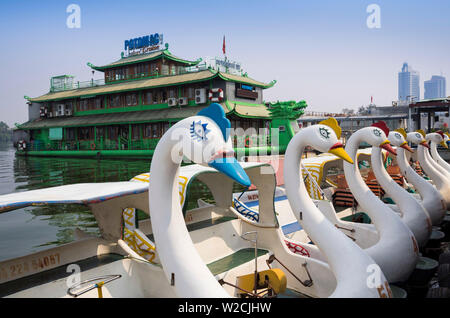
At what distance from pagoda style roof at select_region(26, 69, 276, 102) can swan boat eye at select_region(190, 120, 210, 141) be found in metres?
28.0

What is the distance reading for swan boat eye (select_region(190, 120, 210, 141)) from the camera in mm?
3113

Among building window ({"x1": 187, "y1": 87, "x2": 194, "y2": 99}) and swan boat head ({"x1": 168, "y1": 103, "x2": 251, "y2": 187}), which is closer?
swan boat head ({"x1": 168, "y1": 103, "x2": 251, "y2": 187})

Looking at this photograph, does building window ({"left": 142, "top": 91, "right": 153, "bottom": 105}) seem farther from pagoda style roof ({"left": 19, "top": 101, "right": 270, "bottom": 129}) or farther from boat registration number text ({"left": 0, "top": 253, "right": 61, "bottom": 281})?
boat registration number text ({"left": 0, "top": 253, "right": 61, "bottom": 281})

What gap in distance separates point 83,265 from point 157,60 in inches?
1383

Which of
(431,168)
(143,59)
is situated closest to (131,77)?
(143,59)

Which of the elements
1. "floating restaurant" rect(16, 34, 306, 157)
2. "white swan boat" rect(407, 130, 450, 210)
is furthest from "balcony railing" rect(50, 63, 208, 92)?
"white swan boat" rect(407, 130, 450, 210)

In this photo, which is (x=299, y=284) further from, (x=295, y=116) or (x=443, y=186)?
(x=295, y=116)

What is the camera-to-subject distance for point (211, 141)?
121 inches

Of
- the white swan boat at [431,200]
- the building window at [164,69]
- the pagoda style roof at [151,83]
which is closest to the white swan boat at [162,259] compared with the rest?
the white swan boat at [431,200]

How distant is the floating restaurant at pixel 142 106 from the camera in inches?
1251

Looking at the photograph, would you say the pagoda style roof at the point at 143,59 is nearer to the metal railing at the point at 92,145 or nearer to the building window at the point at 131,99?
the building window at the point at 131,99

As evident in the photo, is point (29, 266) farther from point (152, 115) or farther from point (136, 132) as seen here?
point (136, 132)

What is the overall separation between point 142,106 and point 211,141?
35227 millimetres
